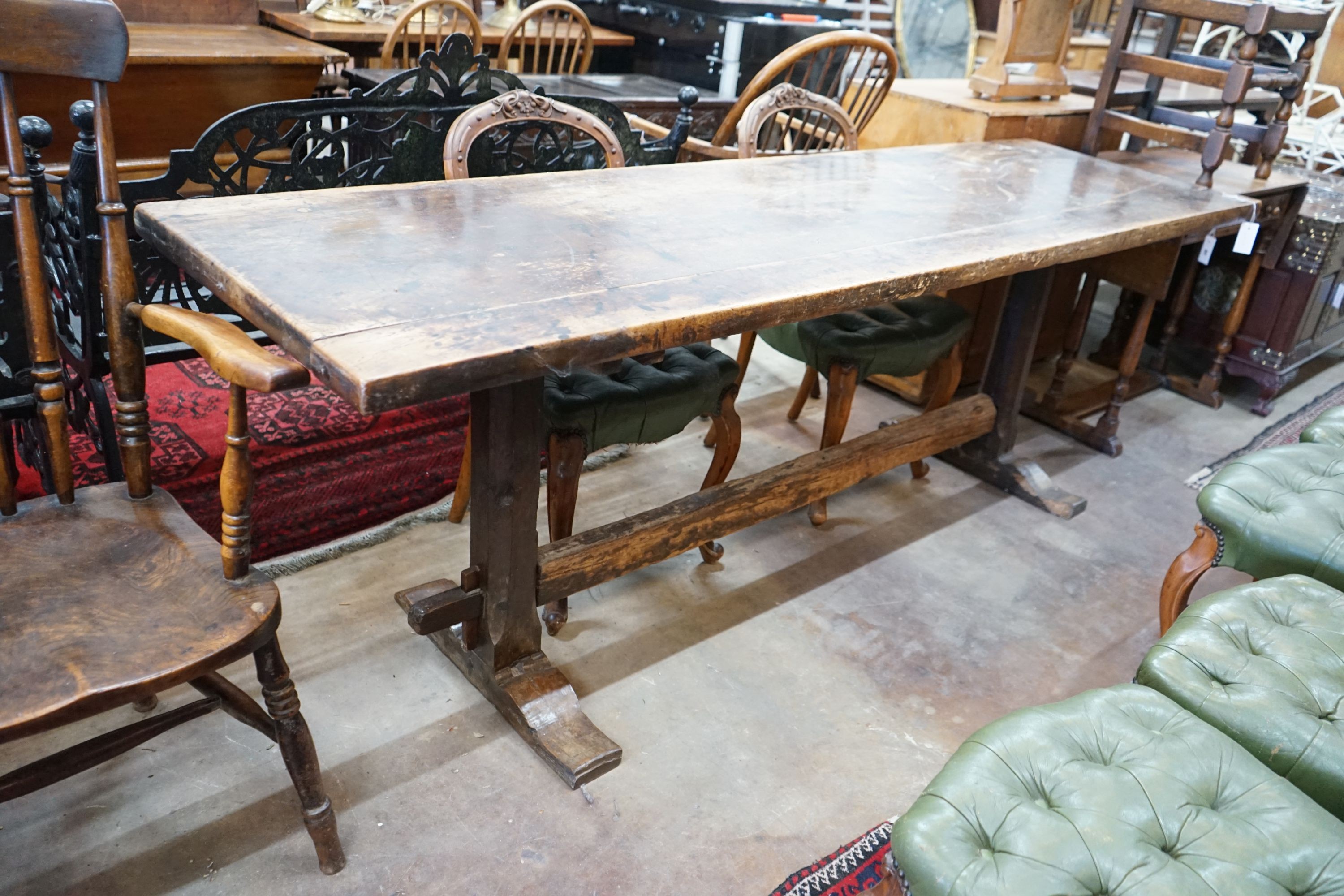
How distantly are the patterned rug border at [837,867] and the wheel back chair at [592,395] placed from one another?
0.72 m

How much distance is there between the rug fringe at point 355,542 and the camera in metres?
2.22

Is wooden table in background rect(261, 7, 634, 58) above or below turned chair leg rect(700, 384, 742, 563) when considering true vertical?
above

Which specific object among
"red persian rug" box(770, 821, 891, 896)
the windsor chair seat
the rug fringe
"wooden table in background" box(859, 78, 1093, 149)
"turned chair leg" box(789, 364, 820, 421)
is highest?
"wooden table in background" box(859, 78, 1093, 149)

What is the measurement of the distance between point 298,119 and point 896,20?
4662 mm

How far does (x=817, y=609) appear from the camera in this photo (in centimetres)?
229

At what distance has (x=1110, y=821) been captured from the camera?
3.79ft

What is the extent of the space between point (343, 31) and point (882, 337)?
Answer: 9.55ft

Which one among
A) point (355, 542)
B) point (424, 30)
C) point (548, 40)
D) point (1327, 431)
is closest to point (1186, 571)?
point (1327, 431)

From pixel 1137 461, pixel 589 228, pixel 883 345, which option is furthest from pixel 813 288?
pixel 1137 461

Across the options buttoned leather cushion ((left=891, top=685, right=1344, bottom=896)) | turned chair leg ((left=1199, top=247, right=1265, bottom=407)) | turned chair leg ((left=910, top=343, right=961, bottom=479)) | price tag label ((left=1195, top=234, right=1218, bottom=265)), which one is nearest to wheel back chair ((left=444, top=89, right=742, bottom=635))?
turned chair leg ((left=910, top=343, right=961, bottom=479))

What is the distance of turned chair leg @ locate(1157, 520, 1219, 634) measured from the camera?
1992mm

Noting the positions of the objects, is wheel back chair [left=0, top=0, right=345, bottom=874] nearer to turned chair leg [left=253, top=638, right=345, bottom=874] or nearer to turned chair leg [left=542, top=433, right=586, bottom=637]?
turned chair leg [left=253, top=638, right=345, bottom=874]

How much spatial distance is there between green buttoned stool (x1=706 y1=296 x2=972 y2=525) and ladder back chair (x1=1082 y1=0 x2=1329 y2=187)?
880mm

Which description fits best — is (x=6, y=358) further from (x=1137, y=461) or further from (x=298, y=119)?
(x=1137, y=461)
